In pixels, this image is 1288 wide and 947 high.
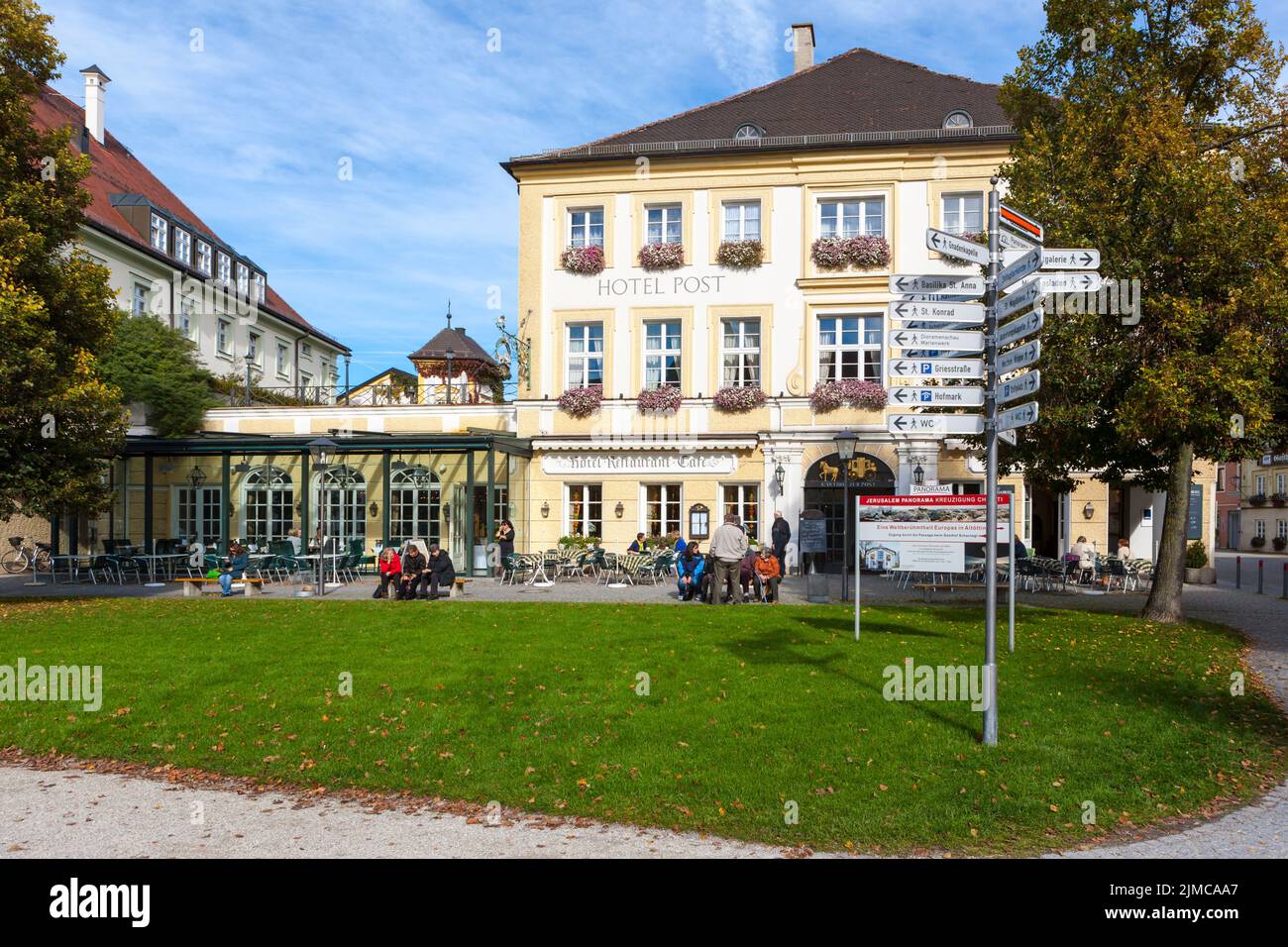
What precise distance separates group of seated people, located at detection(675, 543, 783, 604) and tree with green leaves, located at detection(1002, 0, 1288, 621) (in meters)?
4.83

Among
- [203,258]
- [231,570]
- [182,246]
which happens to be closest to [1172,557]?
[231,570]

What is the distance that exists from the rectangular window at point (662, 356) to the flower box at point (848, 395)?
3977 mm

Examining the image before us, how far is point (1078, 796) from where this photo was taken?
663 cm

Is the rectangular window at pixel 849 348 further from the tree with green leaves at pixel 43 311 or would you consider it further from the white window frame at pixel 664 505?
the tree with green leaves at pixel 43 311

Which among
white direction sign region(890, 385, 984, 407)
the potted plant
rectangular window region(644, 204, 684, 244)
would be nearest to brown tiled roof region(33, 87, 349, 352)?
rectangular window region(644, 204, 684, 244)

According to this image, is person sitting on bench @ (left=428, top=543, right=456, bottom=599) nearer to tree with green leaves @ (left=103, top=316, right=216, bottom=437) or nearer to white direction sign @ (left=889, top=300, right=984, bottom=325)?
white direction sign @ (left=889, top=300, right=984, bottom=325)

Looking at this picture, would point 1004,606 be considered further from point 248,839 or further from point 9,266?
point 9,266

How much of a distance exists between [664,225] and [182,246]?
2473 centimetres

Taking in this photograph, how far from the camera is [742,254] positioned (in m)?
26.1

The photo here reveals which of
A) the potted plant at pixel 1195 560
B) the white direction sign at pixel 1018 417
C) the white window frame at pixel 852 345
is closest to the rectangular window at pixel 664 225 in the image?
the white window frame at pixel 852 345

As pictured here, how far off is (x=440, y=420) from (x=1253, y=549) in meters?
59.3

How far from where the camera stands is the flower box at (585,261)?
27.0m

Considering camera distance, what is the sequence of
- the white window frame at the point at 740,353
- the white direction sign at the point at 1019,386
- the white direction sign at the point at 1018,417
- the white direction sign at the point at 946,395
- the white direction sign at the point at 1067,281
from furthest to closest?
the white window frame at the point at 740,353 → the white direction sign at the point at 946,395 → the white direction sign at the point at 1067,281 → the white direction sign at the point at 1019,386 → the white direction sign at the point at 1018,417

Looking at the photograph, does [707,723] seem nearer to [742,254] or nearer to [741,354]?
[741,354]
